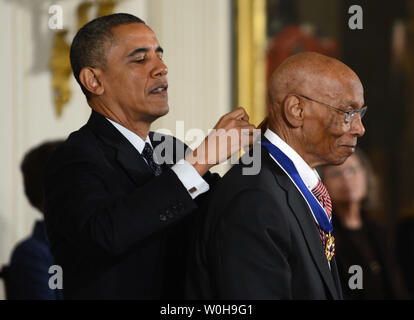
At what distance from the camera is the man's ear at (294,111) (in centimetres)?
223

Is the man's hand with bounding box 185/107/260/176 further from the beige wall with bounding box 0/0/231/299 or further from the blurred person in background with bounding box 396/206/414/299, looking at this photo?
the blurred person in background with bounding box 396/206/414/299

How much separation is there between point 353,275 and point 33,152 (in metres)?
1.90

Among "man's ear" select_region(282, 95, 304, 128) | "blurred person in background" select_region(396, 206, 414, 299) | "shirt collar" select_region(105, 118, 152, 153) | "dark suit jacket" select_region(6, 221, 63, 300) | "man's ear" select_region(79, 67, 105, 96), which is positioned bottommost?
"blurred person in background" select_region(396, 206, 414, 299)

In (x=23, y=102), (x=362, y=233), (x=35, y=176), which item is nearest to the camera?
(x=35, y=176)

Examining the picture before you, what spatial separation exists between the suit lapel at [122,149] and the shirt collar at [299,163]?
40 cm

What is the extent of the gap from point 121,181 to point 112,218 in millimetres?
241

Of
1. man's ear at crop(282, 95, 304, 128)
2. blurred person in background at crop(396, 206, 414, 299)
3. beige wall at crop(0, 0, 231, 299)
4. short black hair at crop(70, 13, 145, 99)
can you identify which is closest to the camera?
man's ear at crop(282, 95, 304, 128)

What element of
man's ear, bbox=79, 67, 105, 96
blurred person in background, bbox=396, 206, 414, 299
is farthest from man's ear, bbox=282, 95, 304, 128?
blurred person in background, bbox=396, 206, 414, 299

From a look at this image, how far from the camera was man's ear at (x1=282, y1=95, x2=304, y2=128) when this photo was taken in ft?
7.32

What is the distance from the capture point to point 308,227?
2.14 metres

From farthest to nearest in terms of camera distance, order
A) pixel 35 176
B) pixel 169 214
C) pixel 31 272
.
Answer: pixel 35 176
pixel 31 272
pixel 169 214

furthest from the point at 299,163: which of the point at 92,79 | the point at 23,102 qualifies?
the point at 23,102

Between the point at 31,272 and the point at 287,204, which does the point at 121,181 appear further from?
the point at 31,272

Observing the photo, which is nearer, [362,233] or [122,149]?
[122,149]
